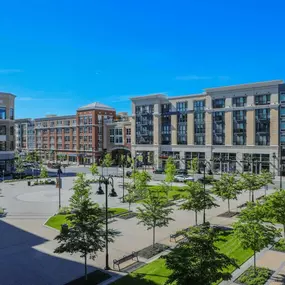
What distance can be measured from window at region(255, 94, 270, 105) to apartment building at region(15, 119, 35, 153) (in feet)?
289

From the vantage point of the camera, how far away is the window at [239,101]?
2472 inches

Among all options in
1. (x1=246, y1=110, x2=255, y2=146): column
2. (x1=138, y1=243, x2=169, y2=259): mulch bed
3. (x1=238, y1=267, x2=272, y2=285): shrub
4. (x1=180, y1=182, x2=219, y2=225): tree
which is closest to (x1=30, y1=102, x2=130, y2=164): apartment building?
(x1=246, y1=110, x2=255, y2=146): column

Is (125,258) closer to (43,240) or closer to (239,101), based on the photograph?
(43,240)

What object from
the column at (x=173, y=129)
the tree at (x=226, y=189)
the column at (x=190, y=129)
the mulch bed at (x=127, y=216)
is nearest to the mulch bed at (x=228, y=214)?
the tree at (x=226, y=189)

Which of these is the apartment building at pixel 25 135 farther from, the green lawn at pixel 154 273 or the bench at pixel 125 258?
the green lawn at pixel 154 273

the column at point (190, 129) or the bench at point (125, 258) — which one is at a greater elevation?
the column at point (190, 129)

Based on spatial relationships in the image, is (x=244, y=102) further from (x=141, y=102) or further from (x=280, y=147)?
(x=141, y=102)

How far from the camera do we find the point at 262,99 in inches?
2368

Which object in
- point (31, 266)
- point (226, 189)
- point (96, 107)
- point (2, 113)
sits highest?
point (96, 107)

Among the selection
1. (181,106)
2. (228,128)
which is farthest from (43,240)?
(181,106)

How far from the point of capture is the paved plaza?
1692 centimetres

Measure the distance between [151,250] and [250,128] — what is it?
4828cm

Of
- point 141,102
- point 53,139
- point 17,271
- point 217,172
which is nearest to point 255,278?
point 17,271

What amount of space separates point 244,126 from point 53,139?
70.4 m
